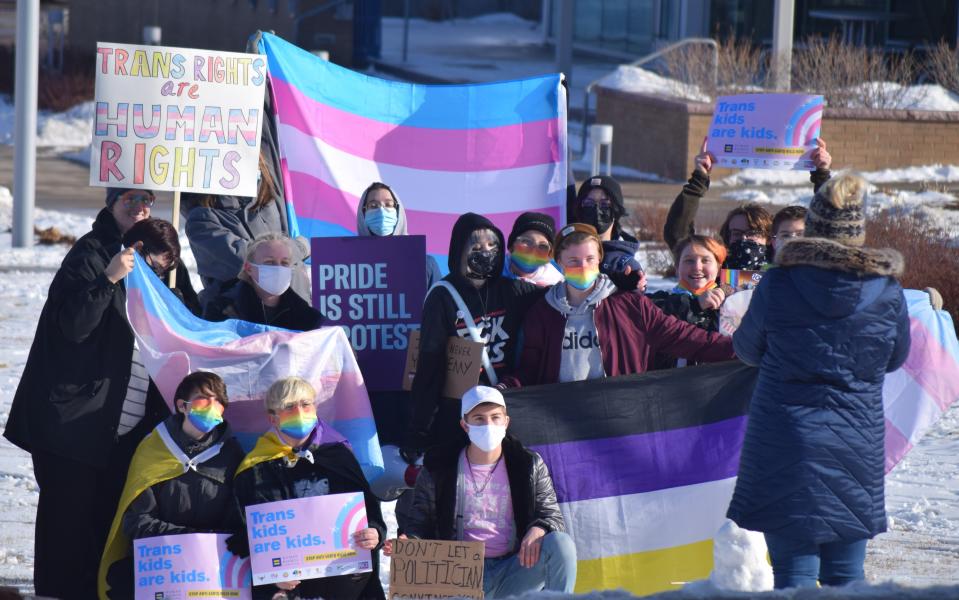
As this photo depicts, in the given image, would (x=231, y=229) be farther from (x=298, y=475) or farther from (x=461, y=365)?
(x=298, y=475)

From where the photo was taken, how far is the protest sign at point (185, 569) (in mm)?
5062

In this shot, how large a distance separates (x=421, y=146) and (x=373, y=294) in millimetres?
2154

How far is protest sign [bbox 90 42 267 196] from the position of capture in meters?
6.45

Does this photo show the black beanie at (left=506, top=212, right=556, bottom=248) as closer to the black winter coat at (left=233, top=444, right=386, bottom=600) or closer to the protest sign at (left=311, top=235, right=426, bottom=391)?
the protest sign at (left=311, top=235, right=426, bottom=391)

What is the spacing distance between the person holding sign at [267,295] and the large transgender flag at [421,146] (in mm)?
2042

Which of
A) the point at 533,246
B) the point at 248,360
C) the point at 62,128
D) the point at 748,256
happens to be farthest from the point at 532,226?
the point at 62,128

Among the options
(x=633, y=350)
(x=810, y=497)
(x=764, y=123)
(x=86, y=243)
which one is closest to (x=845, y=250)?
(x=810, y=497)

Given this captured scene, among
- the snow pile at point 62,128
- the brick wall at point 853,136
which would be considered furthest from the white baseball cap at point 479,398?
the snow pile at point 62,128

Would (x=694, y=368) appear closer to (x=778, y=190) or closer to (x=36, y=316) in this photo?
(x=36, y=316)

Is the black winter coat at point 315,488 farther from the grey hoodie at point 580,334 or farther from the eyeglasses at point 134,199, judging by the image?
the eyeglasses at point 134,199

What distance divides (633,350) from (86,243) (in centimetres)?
207

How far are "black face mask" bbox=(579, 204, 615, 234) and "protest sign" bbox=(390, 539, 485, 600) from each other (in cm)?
202

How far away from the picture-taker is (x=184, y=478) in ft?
17.0

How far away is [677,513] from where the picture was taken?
568cm
